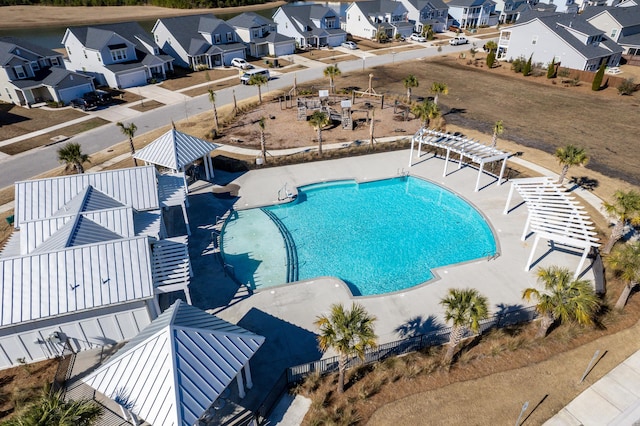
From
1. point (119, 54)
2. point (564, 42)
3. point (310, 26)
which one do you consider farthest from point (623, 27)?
point (119, 54)

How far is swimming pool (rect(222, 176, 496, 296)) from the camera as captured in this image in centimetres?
2569

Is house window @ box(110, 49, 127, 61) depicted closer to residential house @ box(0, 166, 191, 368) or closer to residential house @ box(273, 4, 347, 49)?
residential house @ box(273, 4, 347, 49)

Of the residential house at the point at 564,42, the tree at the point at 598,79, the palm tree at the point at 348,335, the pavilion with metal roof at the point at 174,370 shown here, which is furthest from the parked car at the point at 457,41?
the pavilion with metal roof at the point at 174,370

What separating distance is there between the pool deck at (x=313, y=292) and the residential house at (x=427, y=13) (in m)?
73.7

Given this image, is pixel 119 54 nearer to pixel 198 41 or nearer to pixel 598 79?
pixel 198 41

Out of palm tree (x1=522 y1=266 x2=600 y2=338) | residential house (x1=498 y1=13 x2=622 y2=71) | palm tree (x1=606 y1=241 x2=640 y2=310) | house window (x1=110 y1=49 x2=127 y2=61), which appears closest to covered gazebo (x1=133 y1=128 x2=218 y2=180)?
palm tree (x1=522 y1=266 x2=600 y2=338)

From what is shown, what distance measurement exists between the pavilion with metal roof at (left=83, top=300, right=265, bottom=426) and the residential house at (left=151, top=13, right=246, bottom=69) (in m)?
61.1

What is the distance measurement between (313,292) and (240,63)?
56770mm

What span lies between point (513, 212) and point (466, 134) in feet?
50.1

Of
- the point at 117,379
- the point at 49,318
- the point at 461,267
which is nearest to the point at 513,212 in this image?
the point at 461,267

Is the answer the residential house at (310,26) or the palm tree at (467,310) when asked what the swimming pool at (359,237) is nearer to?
the palm tree at (467,310)

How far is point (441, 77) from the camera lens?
6331 centimetres

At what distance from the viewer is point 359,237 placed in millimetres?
28781

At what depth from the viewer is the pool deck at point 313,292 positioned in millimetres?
20078
